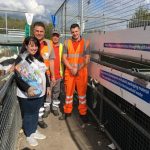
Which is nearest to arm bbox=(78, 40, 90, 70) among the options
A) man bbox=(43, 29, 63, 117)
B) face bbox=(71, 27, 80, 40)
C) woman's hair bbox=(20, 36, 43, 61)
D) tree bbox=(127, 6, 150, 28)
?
face bbox=(71, 27, 80, 40)

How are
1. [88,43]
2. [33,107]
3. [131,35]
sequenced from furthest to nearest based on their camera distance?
[88,43]
[33,107]
[131,35]

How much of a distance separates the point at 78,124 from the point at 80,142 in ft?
3.14

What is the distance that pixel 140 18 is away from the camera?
4047 millimetres

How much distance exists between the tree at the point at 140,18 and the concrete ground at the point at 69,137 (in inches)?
78.8

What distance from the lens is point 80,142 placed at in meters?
5.30

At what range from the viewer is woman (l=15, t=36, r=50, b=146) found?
4.84 metres

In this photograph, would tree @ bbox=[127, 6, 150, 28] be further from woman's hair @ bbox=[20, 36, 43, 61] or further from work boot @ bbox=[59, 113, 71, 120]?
work boot @ bbox=[59, 113, 71, 120]

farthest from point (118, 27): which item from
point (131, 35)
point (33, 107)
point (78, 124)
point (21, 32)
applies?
point (21, 32)

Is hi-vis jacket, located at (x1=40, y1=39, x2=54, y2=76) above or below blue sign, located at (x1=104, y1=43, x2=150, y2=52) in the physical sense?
below

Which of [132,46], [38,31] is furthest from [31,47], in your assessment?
[132,46]

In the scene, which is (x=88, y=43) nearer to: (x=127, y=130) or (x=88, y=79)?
(x=88, y=79)

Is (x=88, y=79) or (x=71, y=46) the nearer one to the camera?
(x=71, y=46)

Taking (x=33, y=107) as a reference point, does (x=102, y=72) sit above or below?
above

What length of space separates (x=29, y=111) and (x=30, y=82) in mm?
514
